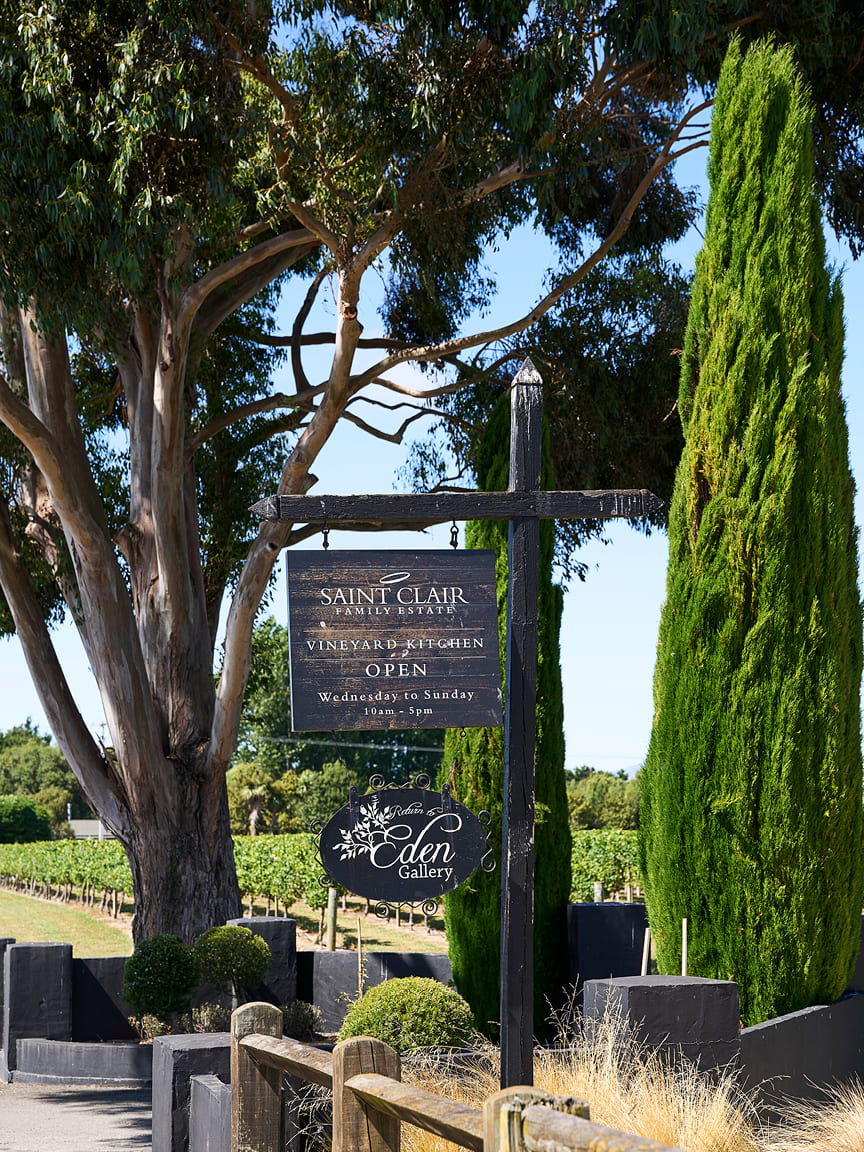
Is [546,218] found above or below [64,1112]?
above

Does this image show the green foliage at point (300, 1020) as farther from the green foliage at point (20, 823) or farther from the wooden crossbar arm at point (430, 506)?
the green foliage at point (20, 823)

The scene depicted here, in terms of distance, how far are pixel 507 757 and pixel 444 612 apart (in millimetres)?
674

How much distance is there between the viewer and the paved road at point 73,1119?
7.78 metres

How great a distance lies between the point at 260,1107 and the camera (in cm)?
468

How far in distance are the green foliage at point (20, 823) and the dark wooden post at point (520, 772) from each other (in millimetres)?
48290

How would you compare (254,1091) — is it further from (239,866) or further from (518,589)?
(239,866)

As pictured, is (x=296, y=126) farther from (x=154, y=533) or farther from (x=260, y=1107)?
(x=260, y=1107)

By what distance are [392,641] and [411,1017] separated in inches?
118

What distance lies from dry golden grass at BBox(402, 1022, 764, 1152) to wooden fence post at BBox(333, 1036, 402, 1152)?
1.28 m

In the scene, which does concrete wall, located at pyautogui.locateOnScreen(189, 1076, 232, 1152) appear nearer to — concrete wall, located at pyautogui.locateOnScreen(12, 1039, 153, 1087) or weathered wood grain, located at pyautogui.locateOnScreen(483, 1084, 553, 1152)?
weathered wood grain, located at pyautogui.locateOnScreen(483, 1084, 553, 1152)

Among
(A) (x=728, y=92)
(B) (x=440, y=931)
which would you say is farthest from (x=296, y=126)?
(B) (x=440, y=931)

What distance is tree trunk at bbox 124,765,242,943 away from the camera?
12.1 metres

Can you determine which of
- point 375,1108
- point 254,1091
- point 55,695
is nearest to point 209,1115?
point 254,1091

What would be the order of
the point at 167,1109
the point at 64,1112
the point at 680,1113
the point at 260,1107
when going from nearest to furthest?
the point at 260,1107
the point at 680,1113
the point at 167,1109
the point at 64,1112
